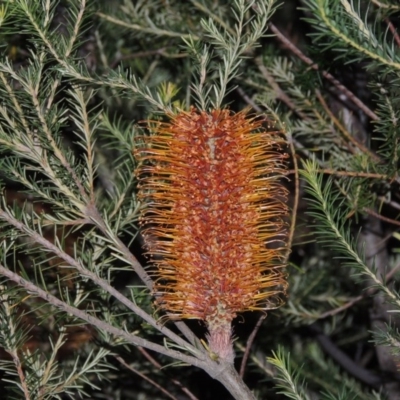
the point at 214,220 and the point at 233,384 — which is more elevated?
the point at 214,220

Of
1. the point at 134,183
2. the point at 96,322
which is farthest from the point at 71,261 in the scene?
the point at 134,183

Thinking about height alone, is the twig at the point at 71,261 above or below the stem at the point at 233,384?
above

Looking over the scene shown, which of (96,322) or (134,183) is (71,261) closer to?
(96,322)

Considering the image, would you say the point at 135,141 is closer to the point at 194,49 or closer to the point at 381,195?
the point at 194,49

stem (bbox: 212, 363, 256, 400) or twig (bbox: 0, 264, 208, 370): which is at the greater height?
twig (bbox: 0, 264, 208, 370)

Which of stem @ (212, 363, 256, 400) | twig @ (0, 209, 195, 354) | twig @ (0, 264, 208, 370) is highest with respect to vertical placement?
twig @ (0, 209, 195, 354)

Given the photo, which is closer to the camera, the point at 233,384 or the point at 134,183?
the point at 233,384

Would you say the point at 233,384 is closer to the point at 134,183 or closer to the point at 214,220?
the point at 214,220

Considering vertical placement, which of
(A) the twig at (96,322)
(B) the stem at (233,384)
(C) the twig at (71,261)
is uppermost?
(C) the twig at (71,261)

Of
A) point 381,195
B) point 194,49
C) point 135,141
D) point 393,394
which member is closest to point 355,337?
point 393,394

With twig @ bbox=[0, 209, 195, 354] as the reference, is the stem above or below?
below
